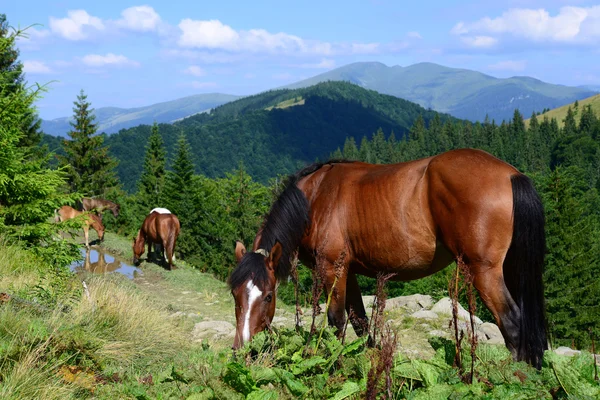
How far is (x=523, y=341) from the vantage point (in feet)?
13.1

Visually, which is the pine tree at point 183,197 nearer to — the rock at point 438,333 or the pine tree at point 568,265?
the pine tree at point 568,265

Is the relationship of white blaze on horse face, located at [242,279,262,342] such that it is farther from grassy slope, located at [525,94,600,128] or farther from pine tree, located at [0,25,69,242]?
grassy slope, located at [525,94,600,128]

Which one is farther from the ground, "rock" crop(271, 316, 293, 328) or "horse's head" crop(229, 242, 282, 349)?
"horse's head" crop(229, 242, 282, 349)

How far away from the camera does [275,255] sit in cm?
464

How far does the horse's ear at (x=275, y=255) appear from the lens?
15.0ft

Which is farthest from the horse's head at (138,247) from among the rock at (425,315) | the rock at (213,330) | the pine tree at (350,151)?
the pine tree at (350,151)

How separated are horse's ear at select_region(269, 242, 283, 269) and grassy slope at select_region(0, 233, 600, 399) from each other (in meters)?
0.79

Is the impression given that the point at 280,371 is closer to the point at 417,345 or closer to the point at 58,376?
the point at 58,376

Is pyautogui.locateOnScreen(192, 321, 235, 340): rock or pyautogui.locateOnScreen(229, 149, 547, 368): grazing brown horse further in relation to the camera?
pyautogui.locateOnScreen(192, 321, 235, 340): rock

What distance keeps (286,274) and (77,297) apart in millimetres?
2675

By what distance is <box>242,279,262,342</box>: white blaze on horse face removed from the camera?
4.16 metres

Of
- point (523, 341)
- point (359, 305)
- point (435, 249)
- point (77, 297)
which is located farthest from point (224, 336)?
point (523, 341)

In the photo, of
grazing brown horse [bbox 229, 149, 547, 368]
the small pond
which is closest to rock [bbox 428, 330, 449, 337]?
grazing brown horse [bbox 229, 149, 547, 368]

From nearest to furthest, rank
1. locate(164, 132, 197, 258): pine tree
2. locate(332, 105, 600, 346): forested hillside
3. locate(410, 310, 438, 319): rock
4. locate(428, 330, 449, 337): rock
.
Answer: locate(428, 330, 449, 337): rock, locate(410, 310, 438, 319): rock, locate(332, 105, 600, 346): forested hillside, locate(164, 132, 197, 258): pine tree
